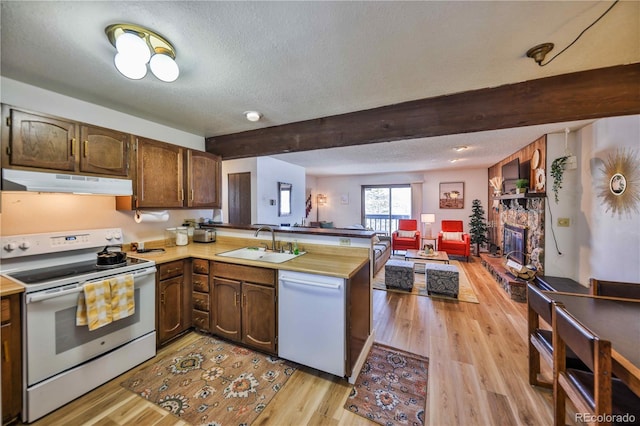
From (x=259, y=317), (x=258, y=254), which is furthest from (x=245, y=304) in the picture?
(x=258, y=254)

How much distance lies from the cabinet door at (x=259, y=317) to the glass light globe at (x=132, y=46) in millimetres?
1803

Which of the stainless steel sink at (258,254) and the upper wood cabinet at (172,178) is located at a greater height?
the upper wood cabinet at (172,178)

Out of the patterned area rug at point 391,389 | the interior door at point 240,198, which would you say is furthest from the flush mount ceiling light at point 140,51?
the interior door at point 240,198

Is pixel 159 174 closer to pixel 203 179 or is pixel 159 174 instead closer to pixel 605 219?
pixel 203 179

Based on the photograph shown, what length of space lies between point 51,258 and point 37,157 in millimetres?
870

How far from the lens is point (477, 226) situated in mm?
6234

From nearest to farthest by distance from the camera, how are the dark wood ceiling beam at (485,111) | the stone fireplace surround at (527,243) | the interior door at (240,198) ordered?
the dark wood ceiling beam at (485,111), the stone fireplace surround at (527,243), the interior door at (240,198)

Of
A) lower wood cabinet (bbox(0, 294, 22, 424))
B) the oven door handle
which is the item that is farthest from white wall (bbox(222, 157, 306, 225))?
lower wood cabinet (bbox(0, 294, 22, 424))

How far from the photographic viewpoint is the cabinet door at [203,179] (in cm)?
280

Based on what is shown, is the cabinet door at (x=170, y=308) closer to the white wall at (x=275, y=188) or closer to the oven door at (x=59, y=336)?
the oven door at (x=59, y=336)

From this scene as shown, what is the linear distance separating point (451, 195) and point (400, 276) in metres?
4.32

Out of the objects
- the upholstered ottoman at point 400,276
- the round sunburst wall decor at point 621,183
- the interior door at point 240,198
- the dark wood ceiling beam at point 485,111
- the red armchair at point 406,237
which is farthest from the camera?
the red armchair at point 406,237

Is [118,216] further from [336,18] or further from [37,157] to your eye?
[336,18]

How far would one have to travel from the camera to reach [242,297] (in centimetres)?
213
